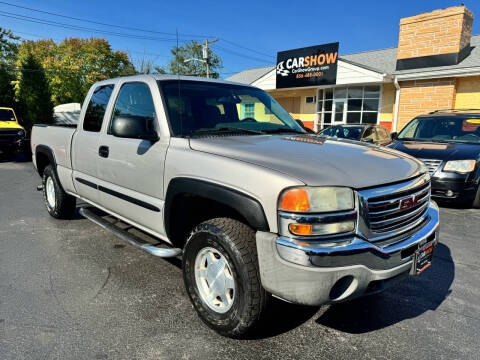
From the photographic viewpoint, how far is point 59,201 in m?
4.90

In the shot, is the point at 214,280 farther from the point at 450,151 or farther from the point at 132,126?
the point at 450,151

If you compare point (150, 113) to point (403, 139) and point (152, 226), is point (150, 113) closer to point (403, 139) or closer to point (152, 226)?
point (152, 226)

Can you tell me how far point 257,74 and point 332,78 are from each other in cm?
824

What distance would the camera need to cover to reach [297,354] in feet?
7.57

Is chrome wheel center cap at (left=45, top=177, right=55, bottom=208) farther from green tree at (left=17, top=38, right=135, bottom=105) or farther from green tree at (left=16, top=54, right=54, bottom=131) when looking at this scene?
green tree at (left=17, top=38, right=135, bottom=105)

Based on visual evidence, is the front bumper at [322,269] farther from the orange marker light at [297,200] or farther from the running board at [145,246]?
the running board at [145,246]

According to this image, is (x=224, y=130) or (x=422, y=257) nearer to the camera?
(x=422, y=257)

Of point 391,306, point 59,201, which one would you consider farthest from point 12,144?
point 391,306

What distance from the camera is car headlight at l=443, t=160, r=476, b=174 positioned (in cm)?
581

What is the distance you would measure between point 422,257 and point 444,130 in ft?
18.9

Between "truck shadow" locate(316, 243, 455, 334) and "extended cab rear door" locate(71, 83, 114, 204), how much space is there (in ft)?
8.94

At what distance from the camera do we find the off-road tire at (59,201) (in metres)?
4.80

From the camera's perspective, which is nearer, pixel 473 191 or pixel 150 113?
pixel 150 113

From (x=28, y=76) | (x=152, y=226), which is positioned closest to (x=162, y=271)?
(x=152, y=226)
